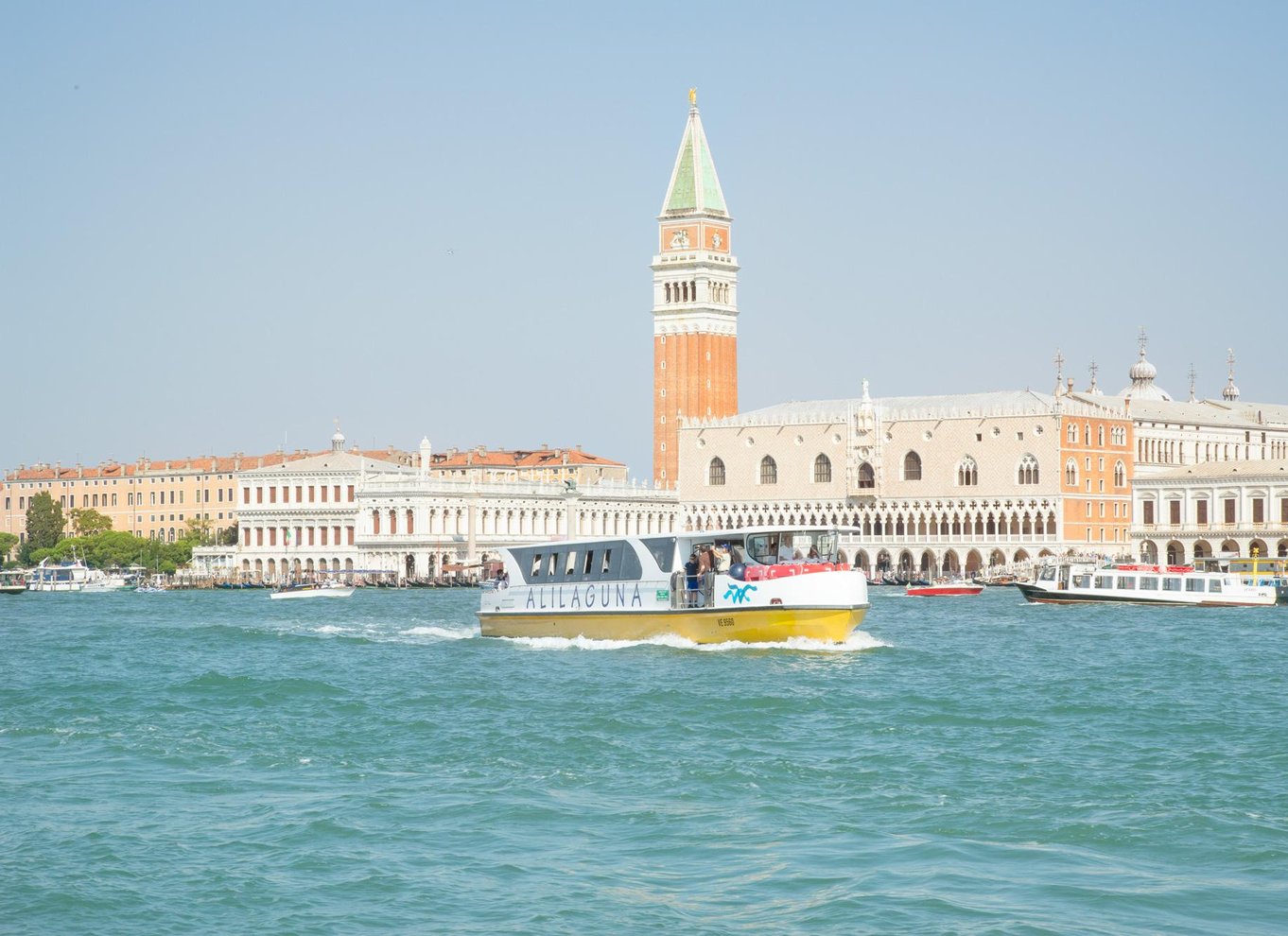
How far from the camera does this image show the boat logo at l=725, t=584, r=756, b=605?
32062 millimetres

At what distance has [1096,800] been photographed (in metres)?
18.2

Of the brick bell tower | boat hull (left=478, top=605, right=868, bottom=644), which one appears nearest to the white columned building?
the brick bell tower

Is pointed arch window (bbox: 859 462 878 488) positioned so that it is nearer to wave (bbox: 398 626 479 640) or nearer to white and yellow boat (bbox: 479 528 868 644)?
wave (bbox: 398 626 479 640)

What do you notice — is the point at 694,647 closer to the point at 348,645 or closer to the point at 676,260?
the point at 348,645

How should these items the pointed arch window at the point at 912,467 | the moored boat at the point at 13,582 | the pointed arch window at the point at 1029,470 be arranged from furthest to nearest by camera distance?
the pointed arch window at the point at 912,467, the pointed arch window at the point at 1029,470, the moored boat at the point at 13,582

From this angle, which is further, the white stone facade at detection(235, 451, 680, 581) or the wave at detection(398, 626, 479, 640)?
the white stone facade at detection(235, 451, 680, 581)

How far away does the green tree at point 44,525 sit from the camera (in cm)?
11406

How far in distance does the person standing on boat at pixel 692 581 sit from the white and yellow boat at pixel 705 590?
2cm

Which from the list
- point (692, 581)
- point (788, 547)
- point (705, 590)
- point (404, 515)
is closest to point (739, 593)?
point (705, 590)

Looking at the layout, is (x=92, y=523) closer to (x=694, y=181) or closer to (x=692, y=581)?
(x=694, y=181)

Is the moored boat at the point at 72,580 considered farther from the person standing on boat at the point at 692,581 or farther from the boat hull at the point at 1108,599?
the person standing on boat at the point at 692,581

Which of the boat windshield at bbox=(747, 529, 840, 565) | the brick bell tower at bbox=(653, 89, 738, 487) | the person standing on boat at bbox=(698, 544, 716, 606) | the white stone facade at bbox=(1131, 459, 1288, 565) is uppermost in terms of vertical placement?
→ the brick bell tower at bbox=(653, 89, 738, 487)

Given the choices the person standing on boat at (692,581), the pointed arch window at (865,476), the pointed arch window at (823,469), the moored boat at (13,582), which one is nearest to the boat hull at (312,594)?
the moored boat at (13,582)

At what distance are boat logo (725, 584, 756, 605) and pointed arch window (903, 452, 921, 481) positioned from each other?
6193cm
